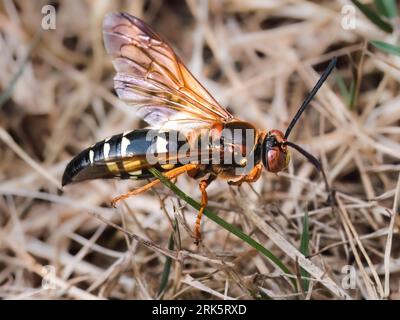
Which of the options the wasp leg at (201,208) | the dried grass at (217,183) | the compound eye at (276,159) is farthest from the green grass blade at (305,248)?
the wasp leg at (201,208)

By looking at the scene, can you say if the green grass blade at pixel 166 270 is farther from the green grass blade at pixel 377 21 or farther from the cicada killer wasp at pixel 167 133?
the green grass blade at pixel 377 21

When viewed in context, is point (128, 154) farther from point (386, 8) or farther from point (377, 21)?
point (386, 8)

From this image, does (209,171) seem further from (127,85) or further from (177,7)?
(177,7)

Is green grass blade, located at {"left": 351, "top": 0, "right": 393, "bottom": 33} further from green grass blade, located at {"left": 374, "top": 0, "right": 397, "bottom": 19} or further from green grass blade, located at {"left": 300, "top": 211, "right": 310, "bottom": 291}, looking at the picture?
green grass blade, located at {"left": 300, "top": 211, "right": 310, "bottom": 291}

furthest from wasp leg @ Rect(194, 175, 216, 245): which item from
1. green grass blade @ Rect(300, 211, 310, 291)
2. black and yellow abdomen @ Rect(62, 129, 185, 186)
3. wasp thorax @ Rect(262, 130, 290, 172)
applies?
green grass blade @ Rect(300, 211, 310, 291)

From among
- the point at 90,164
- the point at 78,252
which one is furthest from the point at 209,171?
the point at 78,252
